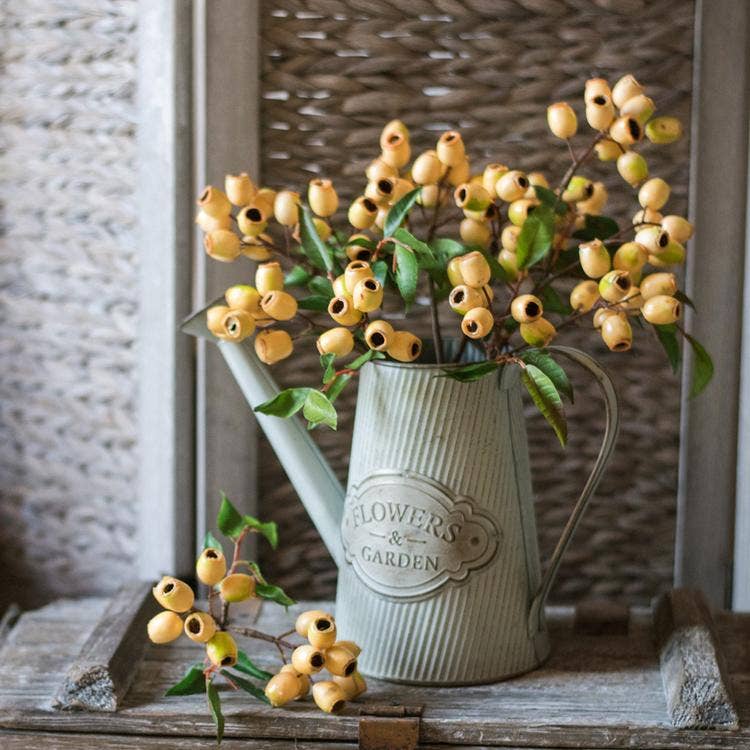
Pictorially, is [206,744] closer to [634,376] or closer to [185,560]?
[185,560]

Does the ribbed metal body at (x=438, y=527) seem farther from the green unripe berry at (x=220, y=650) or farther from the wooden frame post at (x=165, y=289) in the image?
the wooden frame post at (x=165, y=289)

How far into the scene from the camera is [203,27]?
1025 mm

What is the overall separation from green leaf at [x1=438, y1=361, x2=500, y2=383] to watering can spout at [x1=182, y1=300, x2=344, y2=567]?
0.15 metres

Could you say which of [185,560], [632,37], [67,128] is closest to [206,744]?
[185,560]

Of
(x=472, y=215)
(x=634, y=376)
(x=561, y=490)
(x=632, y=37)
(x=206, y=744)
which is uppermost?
(x=632, y=37)

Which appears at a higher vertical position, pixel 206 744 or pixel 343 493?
pixel 343 493

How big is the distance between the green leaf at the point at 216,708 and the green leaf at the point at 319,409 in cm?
20

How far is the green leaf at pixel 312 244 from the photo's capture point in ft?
2.93

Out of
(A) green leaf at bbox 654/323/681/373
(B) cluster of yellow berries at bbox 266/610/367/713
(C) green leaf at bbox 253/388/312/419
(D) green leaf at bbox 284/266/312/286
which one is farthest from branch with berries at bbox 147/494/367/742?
(A) green leaf at bbox 654/323/681/373

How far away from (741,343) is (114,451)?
60 centimetres

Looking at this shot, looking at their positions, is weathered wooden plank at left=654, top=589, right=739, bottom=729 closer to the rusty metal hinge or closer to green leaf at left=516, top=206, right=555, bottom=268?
the rusty metal hinge

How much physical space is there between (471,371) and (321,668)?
0.24 m

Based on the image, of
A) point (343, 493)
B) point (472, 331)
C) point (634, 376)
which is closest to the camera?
point (472, 331)

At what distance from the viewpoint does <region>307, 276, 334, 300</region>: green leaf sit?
90 centimetres
